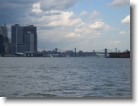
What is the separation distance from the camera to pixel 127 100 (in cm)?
610

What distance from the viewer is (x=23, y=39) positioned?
6.29 metres

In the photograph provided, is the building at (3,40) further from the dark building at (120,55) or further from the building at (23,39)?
the dark building at (120,55)

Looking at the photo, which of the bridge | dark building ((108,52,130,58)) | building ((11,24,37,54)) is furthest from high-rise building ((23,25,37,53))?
dark building ((108,52,130,58))

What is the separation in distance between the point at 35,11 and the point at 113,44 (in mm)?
1029

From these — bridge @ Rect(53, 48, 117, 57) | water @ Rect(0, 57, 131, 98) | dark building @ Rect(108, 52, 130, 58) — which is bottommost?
water @ Rect(0, 57, 131, 98)

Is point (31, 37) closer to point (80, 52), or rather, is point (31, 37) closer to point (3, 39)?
point (3, 39)

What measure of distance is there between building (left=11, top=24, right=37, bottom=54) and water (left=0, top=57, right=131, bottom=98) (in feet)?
0.37

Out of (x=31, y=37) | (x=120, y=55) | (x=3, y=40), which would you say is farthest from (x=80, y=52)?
(x=3, y=40)

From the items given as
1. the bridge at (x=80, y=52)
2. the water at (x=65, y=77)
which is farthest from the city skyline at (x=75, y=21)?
the water at (x=65, y=77)

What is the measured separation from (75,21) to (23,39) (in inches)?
26.6

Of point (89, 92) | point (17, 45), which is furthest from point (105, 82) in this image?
point (17, 45)

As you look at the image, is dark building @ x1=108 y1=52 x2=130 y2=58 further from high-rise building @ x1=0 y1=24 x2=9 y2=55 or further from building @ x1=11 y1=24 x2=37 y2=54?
high-rise building @ x1=0 y1=24 x2=9 y2=55

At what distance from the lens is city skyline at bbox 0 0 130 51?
6.17m

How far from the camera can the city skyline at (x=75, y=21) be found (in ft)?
20.2
